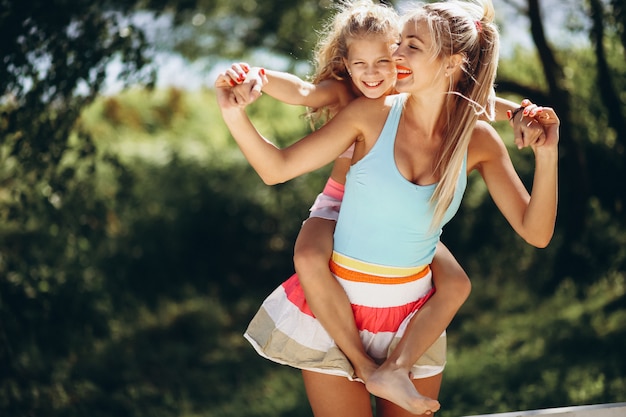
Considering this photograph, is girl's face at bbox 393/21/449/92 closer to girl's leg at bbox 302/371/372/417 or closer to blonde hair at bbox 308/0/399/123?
blonde hair at bbox 308/0/399/123

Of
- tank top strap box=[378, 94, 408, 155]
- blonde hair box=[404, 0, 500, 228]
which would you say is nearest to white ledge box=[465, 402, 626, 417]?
blonde hair box=[404, 0, 500, 228]

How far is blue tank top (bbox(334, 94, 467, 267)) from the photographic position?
1724 mm

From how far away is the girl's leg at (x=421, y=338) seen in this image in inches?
65.7

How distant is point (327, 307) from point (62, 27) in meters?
2.72

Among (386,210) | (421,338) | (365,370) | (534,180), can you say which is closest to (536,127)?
(534,180)

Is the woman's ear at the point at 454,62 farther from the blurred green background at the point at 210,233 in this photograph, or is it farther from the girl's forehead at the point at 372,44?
the blurred green background at the point at 210,233

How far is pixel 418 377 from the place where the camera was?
1.83 metres

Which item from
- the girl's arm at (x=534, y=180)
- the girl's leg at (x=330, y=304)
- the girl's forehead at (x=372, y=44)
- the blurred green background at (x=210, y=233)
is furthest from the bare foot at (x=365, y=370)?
the blurred green background at (x=210, y=233)

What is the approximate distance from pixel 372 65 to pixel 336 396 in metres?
0.71

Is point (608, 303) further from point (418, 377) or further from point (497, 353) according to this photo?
point (418, 377)

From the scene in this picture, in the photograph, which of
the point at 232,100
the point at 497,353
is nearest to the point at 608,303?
the point at 497,353

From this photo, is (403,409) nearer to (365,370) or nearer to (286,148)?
(365,370)

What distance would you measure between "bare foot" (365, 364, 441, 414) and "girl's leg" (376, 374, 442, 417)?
0.41 feet

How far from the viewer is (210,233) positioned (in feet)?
22.4
